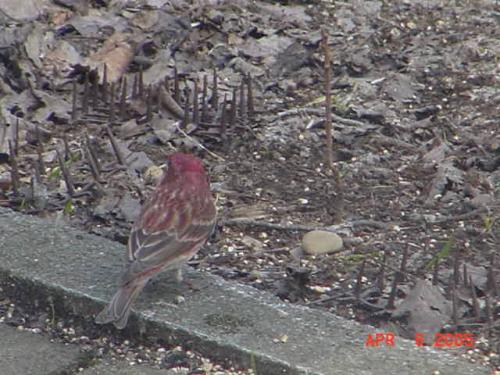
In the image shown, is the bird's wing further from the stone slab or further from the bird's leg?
the stone slab

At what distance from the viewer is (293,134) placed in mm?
6246

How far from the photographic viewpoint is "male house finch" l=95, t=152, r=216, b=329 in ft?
14.3

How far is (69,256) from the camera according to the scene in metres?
4.81

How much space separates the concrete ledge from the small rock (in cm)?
56

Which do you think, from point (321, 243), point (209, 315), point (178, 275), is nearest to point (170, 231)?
point (178, 275)

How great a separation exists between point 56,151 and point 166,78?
109cm

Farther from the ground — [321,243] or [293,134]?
[293,134]

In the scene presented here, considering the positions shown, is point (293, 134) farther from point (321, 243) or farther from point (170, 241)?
→ point (170, 241)

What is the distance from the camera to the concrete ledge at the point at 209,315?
408 centimetres

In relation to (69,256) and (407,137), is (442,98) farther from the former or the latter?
(69,256)

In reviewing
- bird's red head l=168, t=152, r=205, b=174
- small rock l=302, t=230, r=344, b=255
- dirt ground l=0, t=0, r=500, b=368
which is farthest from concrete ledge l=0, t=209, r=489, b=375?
small rock l=302, t=230, r=344, b=255

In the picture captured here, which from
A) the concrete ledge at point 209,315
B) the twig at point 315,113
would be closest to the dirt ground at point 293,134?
the twig at point 315,113

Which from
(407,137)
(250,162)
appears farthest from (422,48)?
(250,162)
